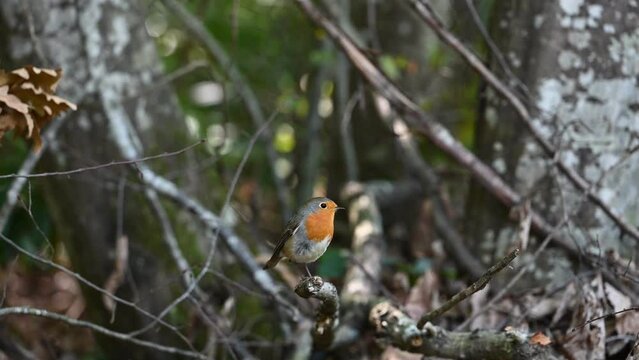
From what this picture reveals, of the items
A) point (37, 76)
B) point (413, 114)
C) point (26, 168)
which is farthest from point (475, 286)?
point (26, 168)

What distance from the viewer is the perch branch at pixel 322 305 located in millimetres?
2488

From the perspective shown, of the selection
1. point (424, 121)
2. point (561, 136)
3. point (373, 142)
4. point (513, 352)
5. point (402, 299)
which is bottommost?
point (513, 352)

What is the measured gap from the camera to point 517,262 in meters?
3.74

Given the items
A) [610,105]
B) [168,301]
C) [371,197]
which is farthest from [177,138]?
[610,105]

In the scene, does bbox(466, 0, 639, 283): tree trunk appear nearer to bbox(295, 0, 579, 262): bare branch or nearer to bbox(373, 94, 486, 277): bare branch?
bbox(295, 0, 579, 262): bare branch

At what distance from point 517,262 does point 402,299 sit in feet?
1.93

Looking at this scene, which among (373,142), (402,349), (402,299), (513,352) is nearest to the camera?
(513,352)

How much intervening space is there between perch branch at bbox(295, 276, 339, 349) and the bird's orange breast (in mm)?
197

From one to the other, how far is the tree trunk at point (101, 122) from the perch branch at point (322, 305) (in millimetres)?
1162

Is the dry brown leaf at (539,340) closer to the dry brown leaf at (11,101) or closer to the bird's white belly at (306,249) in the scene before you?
the bird's white belly at (306,249)

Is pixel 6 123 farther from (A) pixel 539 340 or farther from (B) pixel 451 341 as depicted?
(A) pixel 539 340

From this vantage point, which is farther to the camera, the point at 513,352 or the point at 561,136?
the point at 561,136

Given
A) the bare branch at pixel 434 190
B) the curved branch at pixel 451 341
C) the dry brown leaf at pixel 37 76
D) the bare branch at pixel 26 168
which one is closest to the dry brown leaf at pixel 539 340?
the curved branch at pixel 451 341

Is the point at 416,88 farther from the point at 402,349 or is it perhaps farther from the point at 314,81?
the point at 402,349
